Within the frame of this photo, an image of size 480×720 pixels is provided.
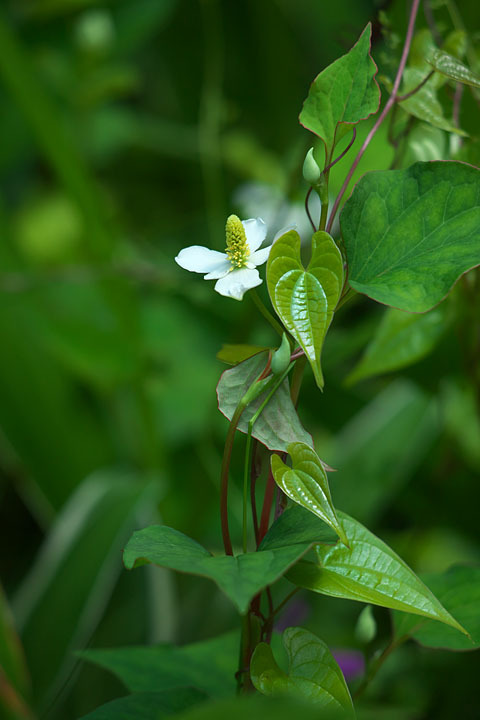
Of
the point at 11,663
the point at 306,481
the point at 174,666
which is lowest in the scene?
the point at 11,663

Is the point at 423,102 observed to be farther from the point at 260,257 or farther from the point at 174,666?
the point at 174,666

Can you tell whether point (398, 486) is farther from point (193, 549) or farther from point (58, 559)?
point (193, 549)

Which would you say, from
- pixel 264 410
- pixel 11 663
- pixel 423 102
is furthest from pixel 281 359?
pixel 11 663

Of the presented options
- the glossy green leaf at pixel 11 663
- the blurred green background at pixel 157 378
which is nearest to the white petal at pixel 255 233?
the blurred green background at pixel 157 378

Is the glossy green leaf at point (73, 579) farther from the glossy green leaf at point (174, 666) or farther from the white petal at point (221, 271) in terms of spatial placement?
the white petal at point (221, 271)

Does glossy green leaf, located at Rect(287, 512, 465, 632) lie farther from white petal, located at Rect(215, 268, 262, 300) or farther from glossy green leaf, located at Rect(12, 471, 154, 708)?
glossy green leaf, located at Rect(12, 471, 154, 708)
